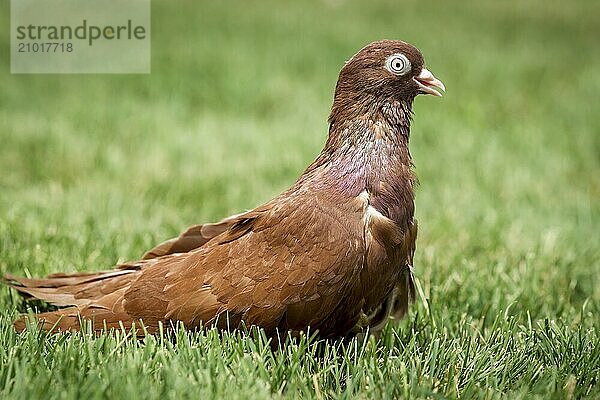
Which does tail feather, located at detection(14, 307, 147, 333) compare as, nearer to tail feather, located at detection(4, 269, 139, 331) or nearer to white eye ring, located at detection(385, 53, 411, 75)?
tail feather, located at detection(4, 269, 139, 331)

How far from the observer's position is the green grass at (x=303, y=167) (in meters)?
2.91

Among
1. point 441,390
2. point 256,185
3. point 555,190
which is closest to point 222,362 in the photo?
point 441,390

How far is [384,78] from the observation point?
3.19 metres

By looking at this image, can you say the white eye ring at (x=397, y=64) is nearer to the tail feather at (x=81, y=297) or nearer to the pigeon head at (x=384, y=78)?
the pigeon head at (x=384, y=78)

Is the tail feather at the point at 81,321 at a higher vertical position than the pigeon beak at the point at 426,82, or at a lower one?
lower

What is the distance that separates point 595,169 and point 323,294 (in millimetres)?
4531

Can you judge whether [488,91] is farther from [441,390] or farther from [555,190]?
[441,390]

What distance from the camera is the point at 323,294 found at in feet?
9.86

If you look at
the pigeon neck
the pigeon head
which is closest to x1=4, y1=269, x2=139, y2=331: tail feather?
the pigeon neck

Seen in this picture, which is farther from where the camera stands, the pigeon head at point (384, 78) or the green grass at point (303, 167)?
the pigeon head at point (384, 78)

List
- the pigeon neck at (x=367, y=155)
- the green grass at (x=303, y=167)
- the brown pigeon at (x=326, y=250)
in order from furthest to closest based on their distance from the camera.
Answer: the pigeon neck at (x=367, y=155) < the brown pigeon at (x=326, y=250) < the green grass at (x=303, y=167)

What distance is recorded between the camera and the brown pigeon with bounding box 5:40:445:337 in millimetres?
3023

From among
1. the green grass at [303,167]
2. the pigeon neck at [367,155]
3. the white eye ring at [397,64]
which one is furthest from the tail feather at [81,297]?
the white eye ring at [397,64]

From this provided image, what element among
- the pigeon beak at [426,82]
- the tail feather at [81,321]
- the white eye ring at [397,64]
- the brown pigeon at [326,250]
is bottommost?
the tail feather at [81,321]
